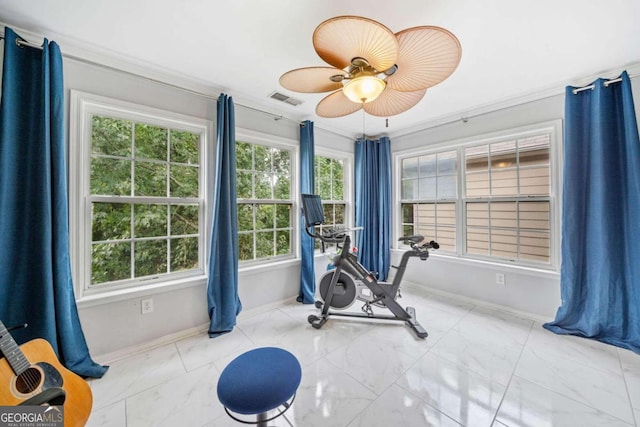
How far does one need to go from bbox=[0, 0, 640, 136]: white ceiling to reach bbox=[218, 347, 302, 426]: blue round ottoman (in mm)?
2061

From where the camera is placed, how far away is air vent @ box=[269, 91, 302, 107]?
2.67 meters

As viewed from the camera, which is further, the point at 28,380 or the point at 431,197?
the point at 431,197

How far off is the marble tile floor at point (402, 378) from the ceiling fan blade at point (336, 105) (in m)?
2.05

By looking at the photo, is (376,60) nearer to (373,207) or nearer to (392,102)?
(392,102)

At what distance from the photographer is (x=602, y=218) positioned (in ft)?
7.17

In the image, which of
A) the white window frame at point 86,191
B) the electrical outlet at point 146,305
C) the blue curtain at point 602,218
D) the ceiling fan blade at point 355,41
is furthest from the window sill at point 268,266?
the blue curtain at point 602,218

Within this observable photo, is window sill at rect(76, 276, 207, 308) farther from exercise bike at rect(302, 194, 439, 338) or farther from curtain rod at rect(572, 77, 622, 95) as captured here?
curtain rod at rect(572, 77, 622, 95)

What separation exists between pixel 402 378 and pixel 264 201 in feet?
7.42

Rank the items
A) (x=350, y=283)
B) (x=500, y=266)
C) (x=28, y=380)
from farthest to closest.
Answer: (x=500, y=266) < (x=350, y=283) < (x=28, y=380)

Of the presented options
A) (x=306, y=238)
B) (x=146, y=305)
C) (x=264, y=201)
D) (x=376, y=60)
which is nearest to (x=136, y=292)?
(x=146, y=305)

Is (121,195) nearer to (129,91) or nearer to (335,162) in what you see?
(129,91)

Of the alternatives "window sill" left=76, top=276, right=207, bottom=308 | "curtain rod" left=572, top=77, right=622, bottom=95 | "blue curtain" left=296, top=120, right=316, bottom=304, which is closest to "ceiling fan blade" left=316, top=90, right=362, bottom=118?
"blue curtain" left=296, top=120, right=316, bottom=304

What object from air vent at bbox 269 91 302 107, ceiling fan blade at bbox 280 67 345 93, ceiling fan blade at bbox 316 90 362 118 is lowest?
ceiling fan blade at bbox 316 90 362 118

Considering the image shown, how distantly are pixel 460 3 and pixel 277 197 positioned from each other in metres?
2.46
